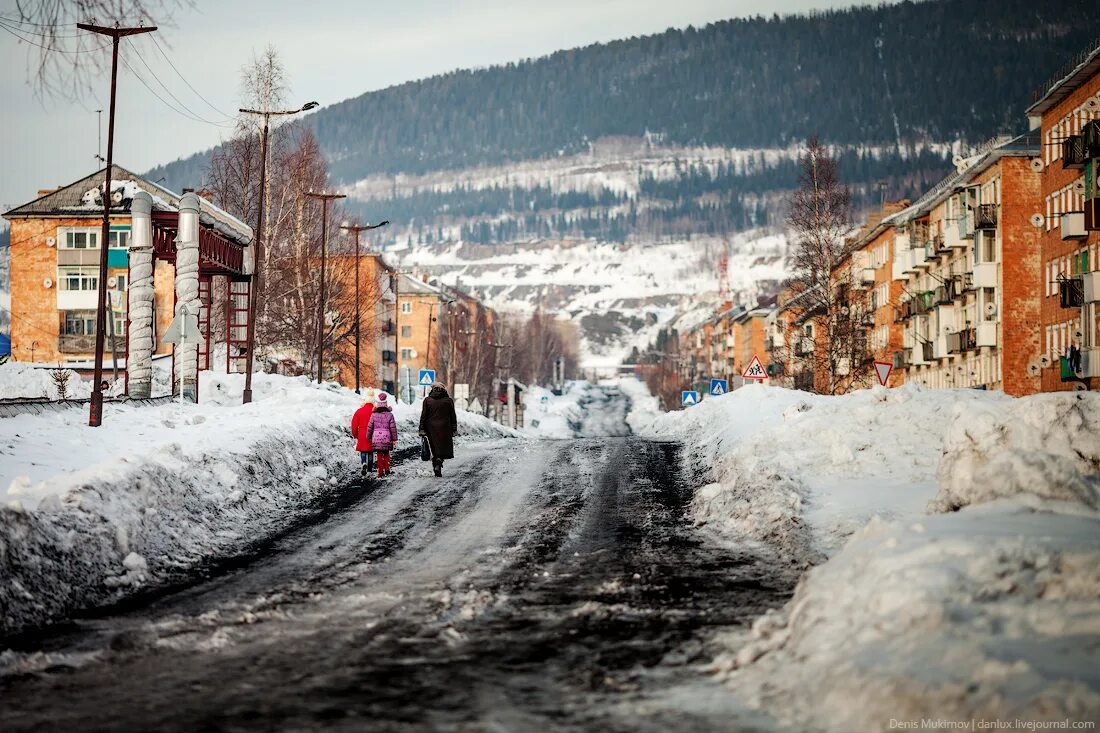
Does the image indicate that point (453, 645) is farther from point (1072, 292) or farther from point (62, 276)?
point (62, 276)

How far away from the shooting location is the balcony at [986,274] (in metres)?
63.5

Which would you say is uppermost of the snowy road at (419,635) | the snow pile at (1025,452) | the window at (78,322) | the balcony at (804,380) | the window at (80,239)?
the window at (80,239)

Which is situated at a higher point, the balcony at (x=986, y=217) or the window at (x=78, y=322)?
the balcony at (x=986, y=217)

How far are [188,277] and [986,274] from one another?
43548 millimetres

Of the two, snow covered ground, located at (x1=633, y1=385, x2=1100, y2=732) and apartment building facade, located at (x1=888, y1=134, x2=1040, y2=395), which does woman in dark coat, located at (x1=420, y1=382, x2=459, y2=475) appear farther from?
apartment building facade, located at (x1=888, y1=134, x2=1040, y2=395)

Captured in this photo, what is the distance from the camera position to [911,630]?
7.14 metres

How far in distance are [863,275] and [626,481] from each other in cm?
7497

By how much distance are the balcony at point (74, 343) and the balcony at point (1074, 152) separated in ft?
174

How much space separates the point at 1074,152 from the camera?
163 feet

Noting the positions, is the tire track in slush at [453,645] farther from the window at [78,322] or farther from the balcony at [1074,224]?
the window at [78,322]

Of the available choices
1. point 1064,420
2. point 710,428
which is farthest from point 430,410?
point 1064,420

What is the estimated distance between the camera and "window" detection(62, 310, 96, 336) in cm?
7325

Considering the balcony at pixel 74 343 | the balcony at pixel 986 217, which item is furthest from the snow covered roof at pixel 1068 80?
the balcony at pixel 74 343

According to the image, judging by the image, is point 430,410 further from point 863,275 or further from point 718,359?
point 718,359
